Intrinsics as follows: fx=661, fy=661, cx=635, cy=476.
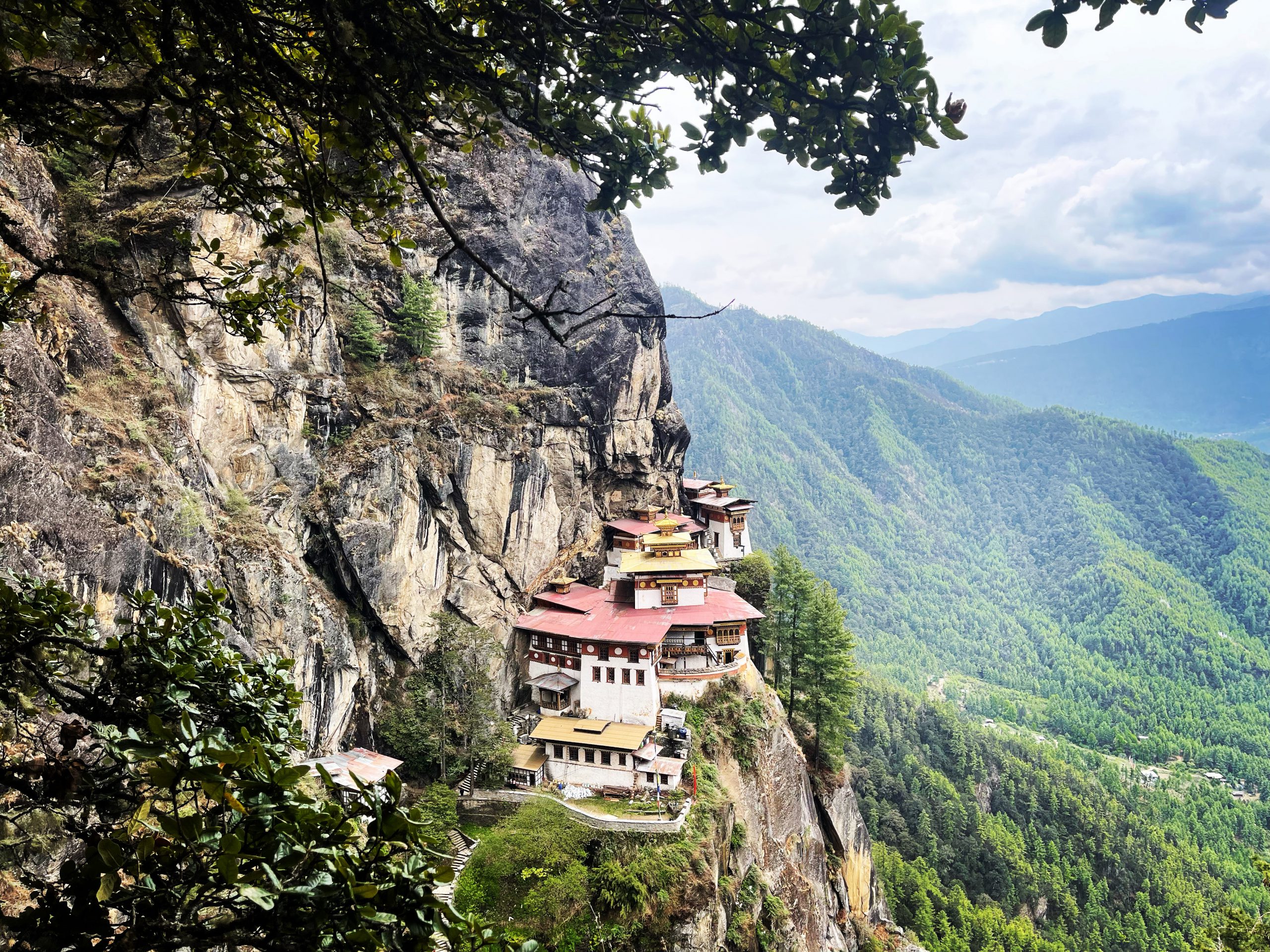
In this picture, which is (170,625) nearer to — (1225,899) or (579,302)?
(579,302)

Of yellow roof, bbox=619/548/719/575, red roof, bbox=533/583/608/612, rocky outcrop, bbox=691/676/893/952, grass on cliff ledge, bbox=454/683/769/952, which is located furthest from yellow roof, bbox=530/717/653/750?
yellow roof, bbox=619/548/719/575

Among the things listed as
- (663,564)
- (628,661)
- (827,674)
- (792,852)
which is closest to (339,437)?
(628,661)

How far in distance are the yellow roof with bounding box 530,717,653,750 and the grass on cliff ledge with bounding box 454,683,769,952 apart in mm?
2012

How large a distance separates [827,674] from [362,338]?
22.4 meters

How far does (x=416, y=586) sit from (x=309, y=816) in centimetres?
2054

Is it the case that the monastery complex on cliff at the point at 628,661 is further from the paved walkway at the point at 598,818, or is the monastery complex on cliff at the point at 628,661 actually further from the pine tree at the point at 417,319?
the pine tree at the point at 417,319

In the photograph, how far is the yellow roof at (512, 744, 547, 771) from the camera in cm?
1986

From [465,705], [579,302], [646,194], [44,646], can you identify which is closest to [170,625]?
[44,646]

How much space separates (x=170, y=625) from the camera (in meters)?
2.63

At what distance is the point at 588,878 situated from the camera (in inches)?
634

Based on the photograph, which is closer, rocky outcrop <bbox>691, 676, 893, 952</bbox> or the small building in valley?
rocky outcrop <bbox>691, 676, 893, 952</bbox>

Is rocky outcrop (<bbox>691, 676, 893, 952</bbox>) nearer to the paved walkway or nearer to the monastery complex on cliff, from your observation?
the paved walkway

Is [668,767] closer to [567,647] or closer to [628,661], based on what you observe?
[628,661]

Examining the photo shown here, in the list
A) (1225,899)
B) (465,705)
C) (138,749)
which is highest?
(138,749)
